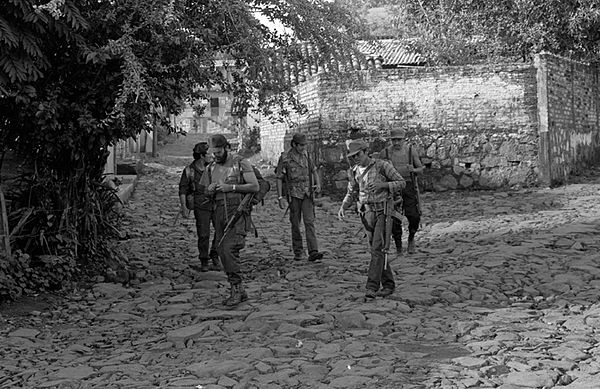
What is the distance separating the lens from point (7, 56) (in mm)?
7039

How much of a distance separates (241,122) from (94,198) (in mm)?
19939

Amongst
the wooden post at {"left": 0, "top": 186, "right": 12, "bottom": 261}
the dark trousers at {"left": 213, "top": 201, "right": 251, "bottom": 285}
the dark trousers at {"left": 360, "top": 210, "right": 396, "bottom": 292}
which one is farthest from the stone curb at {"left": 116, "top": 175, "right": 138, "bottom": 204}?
the dark trousers at {"left": 360, "top": 210, "right": 396, "bottom": 292}

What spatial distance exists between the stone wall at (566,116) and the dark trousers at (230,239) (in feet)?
33.0

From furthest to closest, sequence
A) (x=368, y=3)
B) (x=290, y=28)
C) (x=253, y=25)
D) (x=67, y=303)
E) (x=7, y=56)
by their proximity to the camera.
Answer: (x=368, y=3), (x=290, y=28), (x=253, y=25), (x=67, y=303), (x=7, y=56)

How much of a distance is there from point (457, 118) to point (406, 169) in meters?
6.60

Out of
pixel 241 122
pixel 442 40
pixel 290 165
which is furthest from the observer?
pixel 241 122

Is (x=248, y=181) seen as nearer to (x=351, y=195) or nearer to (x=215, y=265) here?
(x=351, y=195)

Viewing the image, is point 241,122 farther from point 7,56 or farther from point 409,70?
point 7,56

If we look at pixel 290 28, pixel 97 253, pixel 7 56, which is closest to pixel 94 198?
pixel 97 253

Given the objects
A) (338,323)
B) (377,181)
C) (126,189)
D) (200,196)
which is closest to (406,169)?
(377,181)

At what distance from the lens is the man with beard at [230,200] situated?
7219mm

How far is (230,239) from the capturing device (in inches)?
284

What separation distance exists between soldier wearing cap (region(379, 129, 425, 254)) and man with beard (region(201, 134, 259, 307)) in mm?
2699

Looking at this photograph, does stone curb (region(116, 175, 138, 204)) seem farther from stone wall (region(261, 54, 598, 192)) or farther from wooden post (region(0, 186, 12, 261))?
wooden post (region(0, 186, 12, 261))
